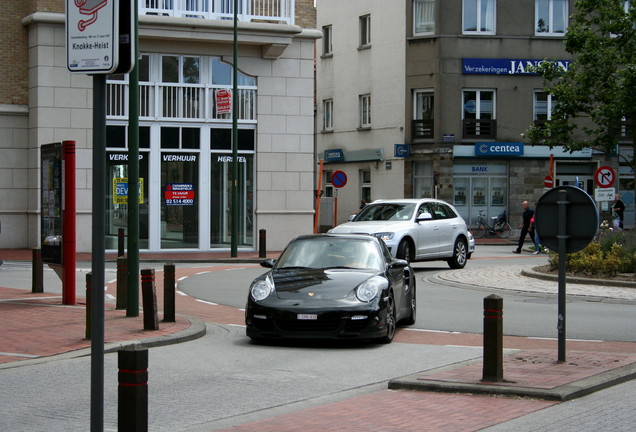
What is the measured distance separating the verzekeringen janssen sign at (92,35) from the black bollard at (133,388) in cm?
141

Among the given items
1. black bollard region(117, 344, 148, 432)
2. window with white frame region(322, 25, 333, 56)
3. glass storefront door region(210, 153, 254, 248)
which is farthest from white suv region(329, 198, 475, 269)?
window with white frame region(322, 25, 333, 56)

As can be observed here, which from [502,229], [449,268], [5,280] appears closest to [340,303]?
[5,280]

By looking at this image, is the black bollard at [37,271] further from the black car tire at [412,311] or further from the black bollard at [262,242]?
the black bollard at [262,242]

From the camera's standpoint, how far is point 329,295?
11.6 m

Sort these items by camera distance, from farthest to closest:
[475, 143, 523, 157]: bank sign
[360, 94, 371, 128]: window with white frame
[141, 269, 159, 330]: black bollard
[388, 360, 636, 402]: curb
Answer: [360, 94, 371, 128]: window with white frame
[475, 143, 523, 157]: bank sign
[141, 269, 159, 330]: black bollard
[388, 360, 636, 402]: curb

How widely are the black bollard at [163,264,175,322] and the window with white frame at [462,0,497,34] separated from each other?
3332 cm

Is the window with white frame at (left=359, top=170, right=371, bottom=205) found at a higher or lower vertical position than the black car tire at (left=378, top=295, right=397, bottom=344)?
higher

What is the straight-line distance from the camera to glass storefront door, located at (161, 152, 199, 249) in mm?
29766

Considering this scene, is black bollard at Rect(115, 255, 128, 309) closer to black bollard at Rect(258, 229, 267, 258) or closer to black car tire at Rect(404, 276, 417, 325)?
black car tire at Rect(404, 276, 417, 325)

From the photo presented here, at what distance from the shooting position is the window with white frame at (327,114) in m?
50.4

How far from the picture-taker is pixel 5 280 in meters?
20.0

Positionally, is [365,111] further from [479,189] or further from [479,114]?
[479,189]

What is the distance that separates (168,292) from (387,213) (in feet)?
37.3

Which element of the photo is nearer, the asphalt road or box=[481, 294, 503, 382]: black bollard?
box=[481, 294, 503, 382]: black bollard
